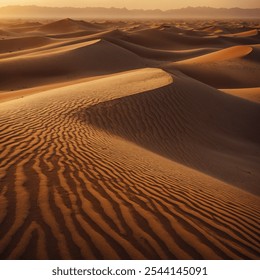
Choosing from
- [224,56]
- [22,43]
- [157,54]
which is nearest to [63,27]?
[22,43]

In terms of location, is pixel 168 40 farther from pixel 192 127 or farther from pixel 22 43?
pixel 192 127

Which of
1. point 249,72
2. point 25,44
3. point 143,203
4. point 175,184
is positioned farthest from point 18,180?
point 25,44

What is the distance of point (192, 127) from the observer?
33.0 feet

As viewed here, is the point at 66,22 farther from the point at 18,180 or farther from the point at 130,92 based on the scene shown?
the point at 18,180

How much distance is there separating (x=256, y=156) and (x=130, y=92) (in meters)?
4.59

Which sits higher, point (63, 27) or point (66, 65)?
point (63, 27)

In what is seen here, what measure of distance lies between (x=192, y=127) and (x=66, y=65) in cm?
1390

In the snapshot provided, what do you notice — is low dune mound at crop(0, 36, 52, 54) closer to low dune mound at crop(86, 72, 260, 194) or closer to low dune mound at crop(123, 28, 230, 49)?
low dune mound at crop(123, 28, 230, 49)

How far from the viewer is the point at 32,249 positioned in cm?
316

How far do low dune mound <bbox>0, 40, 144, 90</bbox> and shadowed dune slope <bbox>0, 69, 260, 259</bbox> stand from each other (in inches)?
386

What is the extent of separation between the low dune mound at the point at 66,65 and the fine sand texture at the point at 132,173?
7378 millimetres

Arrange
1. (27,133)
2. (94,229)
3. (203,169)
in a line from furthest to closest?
1. (203,169)
2. (27,133)
3. (94,229)

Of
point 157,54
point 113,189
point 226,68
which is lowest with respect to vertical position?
point 226,68

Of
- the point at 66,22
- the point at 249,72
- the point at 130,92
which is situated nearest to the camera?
the point at 130,92
